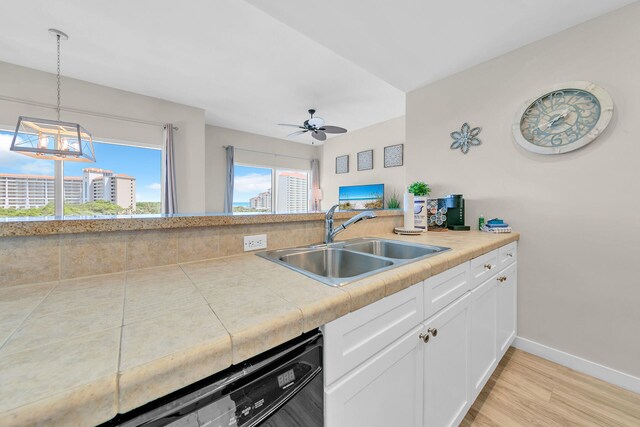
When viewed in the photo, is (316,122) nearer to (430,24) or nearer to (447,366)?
(430,24)

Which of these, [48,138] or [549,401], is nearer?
[549,401]

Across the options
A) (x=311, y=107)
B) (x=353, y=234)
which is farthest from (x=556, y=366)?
(x=311, y=107)

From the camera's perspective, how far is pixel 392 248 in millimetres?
1481

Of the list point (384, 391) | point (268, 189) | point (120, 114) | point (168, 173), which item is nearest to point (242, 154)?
point (268, 189)

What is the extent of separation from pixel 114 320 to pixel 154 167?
4090 millimetres

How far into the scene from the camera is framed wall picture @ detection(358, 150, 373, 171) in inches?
197

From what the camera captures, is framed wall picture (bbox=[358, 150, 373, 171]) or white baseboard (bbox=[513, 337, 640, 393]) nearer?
white baseboard (bbox=[513, 337, 640, 393])

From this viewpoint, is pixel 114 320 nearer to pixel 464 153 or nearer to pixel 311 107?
pixel 464 153

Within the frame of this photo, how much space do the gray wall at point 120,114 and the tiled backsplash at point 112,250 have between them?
11.1ft

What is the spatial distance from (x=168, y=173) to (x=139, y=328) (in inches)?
151

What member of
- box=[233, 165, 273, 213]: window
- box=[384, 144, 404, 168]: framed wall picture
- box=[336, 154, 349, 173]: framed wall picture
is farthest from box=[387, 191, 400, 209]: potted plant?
box=[233, 165, 273, 213]: window

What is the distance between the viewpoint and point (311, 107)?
3.92 m

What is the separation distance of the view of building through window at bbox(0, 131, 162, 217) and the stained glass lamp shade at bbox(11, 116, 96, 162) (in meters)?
1.33

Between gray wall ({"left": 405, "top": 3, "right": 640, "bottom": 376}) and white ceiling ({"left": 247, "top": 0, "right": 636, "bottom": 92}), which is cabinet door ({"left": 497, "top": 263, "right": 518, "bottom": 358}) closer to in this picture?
gray wall ({"left": 405, "top": 3, "right": 640, "bottom": 376})
